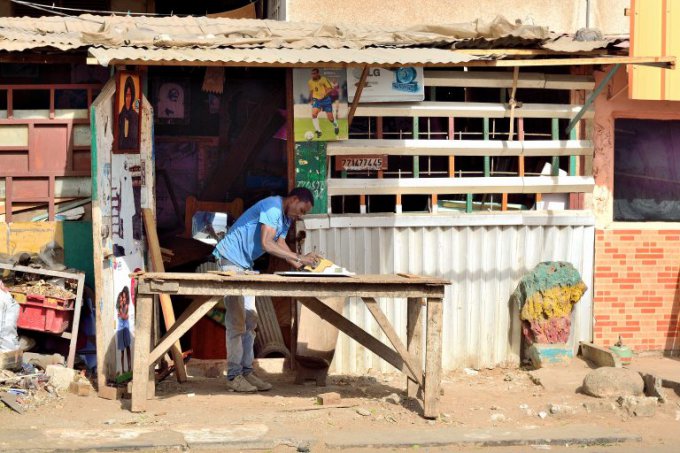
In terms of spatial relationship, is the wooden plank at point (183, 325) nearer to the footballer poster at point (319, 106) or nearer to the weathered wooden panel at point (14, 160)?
the footballer poster at point (319, 106)

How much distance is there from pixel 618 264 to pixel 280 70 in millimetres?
4062

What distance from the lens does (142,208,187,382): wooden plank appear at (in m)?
10.1

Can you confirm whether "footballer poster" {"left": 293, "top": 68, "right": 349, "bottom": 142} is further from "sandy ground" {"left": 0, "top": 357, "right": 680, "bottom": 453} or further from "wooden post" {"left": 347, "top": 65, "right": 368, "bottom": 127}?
"sandy ground" {"left": 0, "top": 357, "right": 680, "bottom": 453}

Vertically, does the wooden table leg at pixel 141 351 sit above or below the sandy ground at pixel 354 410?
above

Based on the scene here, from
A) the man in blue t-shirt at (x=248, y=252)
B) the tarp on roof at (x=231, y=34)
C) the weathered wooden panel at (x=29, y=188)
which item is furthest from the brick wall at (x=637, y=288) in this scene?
the weathered wooden panel at (x=29, y=188)

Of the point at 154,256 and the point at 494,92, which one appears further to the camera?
the point at 494,92

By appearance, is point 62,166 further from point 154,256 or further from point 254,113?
point 254,113

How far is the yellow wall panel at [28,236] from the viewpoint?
1008 centimetres

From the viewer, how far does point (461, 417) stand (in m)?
9.05

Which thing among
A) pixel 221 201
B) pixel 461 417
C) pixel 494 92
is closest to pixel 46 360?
pixel 221 201

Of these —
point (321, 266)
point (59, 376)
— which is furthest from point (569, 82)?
point (59, 376)

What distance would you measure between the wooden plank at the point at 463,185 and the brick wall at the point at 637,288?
63 cm

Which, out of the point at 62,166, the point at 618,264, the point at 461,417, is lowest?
the point at 461,417

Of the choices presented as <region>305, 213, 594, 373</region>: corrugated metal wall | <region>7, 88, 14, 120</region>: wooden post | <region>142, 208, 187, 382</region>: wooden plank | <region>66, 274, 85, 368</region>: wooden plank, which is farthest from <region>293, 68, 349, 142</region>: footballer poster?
<region>7, 88, 14, 120</region>: wooden post
